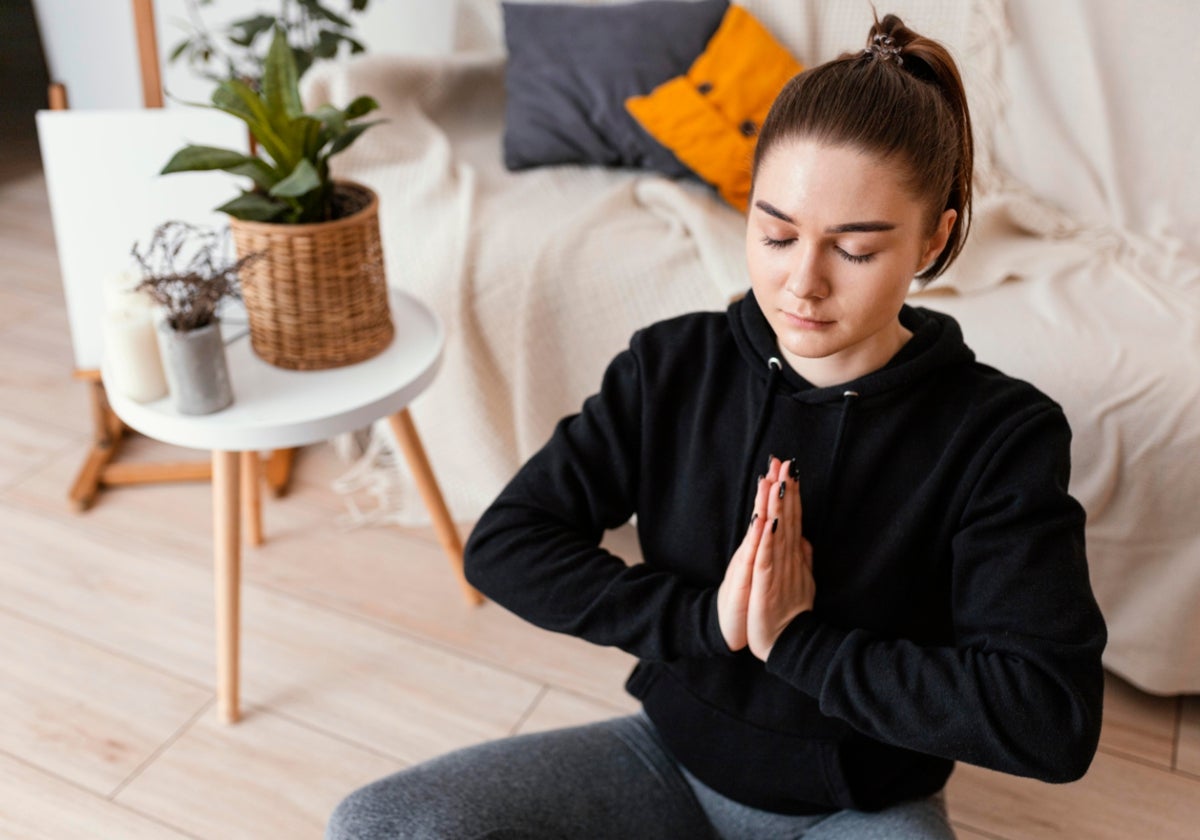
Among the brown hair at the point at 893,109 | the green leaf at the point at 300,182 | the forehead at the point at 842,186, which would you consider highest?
the brown hair at the point at 893,109

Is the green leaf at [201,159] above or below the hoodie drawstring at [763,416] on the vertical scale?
above

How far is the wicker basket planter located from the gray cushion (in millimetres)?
624

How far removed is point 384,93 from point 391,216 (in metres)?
0.32

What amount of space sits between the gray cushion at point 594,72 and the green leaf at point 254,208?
2.47 feet

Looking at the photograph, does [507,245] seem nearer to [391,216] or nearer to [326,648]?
[391,216]

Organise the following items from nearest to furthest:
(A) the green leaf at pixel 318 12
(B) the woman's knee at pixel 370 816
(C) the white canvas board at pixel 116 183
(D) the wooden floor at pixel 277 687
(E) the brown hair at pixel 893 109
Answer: (E) the brown hair at pixel 893 109 → (B) the woman's knee at pixel 370 816 → (D) the wooden floor at pixel 277 687 → (C) the white canvas board at pixel 116 183 → (A) the green leaf at pixel 318 12

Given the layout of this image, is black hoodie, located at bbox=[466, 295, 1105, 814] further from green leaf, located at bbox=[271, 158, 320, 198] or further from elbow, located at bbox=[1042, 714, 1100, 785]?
green leaf, located at bbox=[271, 158, 320, 198]

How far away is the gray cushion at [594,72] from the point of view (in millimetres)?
1976

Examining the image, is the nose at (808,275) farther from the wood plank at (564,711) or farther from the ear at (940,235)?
the wood plank at (564,711)

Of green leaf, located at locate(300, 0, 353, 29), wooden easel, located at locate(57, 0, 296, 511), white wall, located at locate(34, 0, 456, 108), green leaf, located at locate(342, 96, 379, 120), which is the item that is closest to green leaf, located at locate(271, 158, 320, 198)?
green leaf, located at locate(342, 96, 379, 120)

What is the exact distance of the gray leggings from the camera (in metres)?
0.96

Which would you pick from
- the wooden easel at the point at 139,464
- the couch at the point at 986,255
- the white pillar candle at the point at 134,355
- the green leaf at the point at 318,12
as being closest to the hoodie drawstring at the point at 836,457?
the couch at the point at 986,255

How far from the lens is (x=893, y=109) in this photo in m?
0.82

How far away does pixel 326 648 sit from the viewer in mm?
1671
